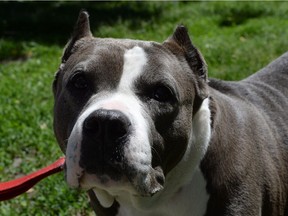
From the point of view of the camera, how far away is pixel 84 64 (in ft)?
10.3

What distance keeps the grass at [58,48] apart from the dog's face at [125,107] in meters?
1.70

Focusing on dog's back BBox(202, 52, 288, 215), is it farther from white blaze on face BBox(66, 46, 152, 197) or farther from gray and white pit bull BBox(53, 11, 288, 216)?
white blaze on face BBox(66, 46, 152, 197)

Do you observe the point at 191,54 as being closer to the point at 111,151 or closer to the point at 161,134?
the point at 161,134

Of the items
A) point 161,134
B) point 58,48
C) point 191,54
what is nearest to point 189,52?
point 191,54

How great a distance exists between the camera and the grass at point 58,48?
5.07 m

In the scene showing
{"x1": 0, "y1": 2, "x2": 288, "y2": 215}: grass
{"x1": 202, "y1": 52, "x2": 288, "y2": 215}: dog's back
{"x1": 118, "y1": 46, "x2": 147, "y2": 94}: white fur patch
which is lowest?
{"x1": 0, "y1": 2, "x2": 288, "y2": 215}: grass

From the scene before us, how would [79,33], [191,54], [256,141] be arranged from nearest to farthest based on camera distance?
[191,54]
[79,33]
[256,141]

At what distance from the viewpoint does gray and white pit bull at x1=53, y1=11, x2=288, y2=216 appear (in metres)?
2.82

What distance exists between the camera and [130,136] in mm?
2777

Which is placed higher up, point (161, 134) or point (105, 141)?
point (105, 141)

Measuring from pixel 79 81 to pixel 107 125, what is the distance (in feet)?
1.52

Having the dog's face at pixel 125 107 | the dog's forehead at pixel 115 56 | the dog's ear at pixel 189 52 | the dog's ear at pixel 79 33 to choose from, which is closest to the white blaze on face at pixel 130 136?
the dog's face at pixel 125 107

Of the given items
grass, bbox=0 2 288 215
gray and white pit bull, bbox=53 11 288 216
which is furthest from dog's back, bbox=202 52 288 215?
grass, bbox=0 2 288 215

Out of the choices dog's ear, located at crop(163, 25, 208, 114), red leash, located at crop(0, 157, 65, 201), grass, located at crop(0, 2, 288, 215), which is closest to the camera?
dog's ear, located at crop(163, 25, 208, 114)
